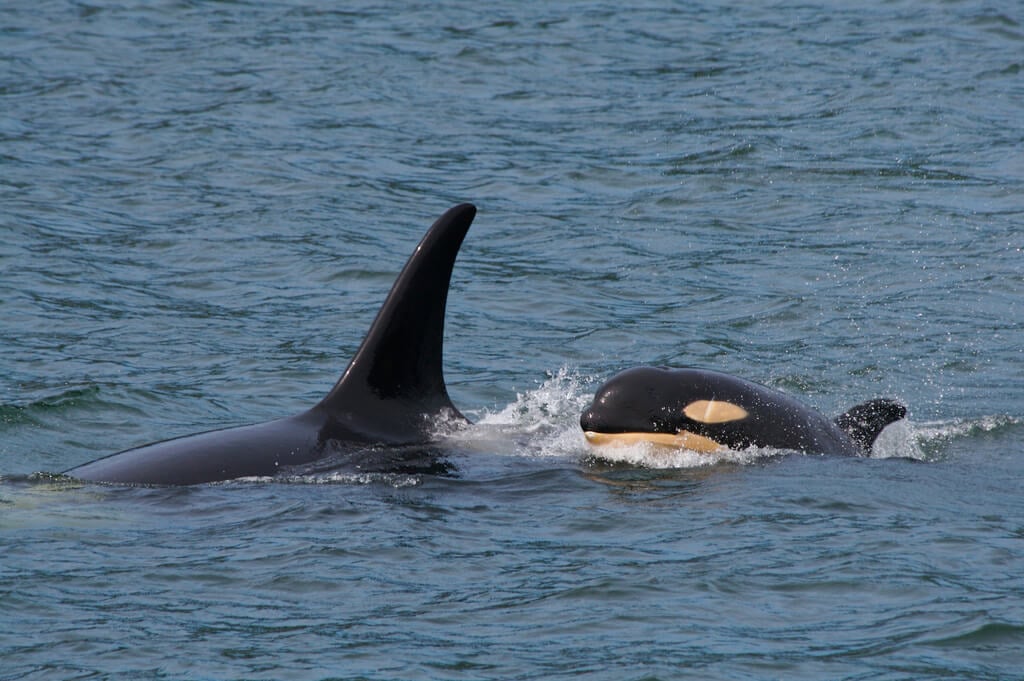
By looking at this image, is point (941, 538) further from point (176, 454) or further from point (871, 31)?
point (871, 31)

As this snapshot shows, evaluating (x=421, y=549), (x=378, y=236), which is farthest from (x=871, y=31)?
(x=421, y=549)

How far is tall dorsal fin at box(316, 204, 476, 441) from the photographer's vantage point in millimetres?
11117

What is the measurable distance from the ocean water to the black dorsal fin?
0.89 feet

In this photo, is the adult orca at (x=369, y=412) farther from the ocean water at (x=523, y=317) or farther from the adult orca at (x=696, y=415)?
the adult orca at (x=696, y=415)

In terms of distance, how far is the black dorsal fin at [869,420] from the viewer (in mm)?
11891

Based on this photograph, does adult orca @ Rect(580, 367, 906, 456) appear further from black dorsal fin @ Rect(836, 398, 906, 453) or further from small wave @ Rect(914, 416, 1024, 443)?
small wave @ Rect(914, 416, 1024, 443)

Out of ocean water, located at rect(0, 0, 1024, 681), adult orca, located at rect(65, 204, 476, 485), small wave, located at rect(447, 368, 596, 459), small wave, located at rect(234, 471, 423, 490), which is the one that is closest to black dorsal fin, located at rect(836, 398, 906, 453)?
ocean water, located at rect(0, 0, 1024, 681)

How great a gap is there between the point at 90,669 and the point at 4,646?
0.57m

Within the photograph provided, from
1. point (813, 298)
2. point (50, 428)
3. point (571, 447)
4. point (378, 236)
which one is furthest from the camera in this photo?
point (378, 236)

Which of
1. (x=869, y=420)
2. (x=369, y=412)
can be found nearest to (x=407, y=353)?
(x=369, y=412)

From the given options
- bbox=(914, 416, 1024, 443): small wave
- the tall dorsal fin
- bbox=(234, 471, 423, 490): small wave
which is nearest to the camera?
bbox=(234, 471, 423, 490): small wave

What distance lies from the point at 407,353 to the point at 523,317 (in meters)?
6.55

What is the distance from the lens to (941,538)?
32.1ft

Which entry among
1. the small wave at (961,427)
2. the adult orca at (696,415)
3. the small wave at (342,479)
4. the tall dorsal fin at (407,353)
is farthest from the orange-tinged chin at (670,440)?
the small wave at (961,427)
